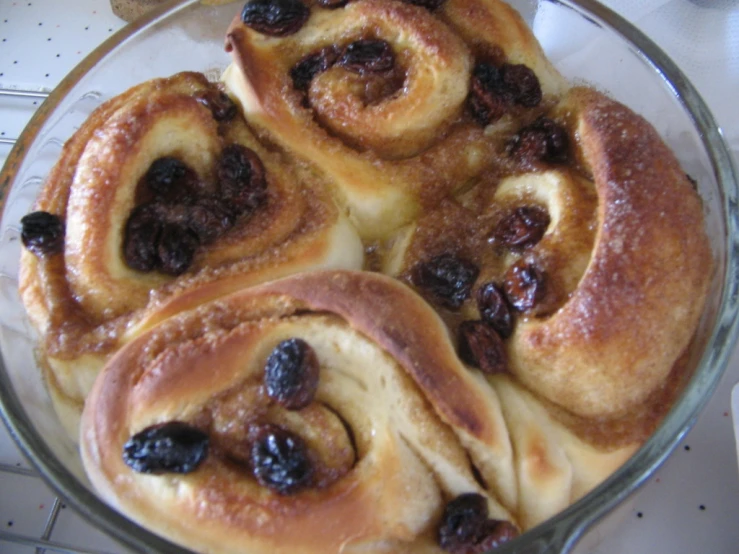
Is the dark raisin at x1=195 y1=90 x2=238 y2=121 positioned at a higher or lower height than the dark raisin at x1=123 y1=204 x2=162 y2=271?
higher

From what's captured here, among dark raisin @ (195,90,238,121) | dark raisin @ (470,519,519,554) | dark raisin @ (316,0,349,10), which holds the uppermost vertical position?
dark raisin @ (316,0,349,10)

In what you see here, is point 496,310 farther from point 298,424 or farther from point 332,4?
point 332,4

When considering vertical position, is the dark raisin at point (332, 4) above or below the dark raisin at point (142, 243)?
above

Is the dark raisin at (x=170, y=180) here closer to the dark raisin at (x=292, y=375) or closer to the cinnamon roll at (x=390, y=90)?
the cinnamon roll at (x=390, y=90)

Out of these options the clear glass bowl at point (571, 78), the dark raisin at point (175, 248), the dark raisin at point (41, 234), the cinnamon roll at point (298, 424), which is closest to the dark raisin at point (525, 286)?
the cinnamon roll at point (298, 424)

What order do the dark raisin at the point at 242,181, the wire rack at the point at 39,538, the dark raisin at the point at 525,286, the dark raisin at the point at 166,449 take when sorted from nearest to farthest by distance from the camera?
the dark raisin at the point at 166,449 < the dark raisin at the point at 525,286 < the dark raisin at the point at 242,181 < the wire rack at the point at 39,538

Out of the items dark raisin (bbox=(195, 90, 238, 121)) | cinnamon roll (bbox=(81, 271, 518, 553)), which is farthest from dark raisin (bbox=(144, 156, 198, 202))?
cinnamon roll (bbox=(81, 271, 518, 553))

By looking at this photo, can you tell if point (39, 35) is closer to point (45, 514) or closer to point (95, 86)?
point (95, 86)

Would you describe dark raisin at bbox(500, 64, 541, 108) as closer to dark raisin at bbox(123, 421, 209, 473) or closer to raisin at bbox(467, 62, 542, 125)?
raisin at bbox(467, 62, 542, 125)
